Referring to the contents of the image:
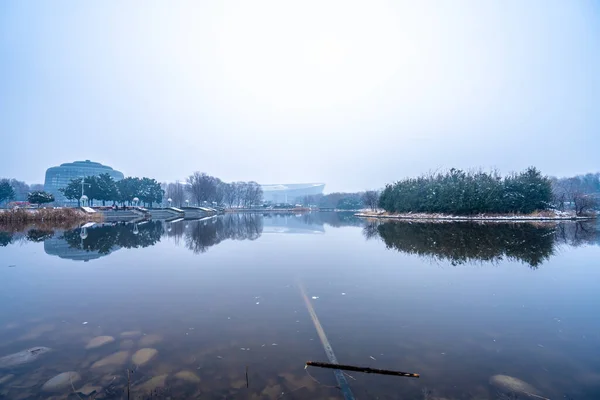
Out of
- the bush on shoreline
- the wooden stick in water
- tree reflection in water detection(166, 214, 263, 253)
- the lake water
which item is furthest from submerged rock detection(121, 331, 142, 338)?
the bush on shoreline

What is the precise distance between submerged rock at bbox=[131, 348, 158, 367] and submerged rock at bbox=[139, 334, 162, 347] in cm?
21

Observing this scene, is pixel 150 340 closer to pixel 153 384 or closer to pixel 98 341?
pixel 98 341

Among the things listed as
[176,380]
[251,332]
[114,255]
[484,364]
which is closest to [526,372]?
[484,364]

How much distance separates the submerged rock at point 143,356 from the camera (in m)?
3.99

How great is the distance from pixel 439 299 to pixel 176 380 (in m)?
5.29

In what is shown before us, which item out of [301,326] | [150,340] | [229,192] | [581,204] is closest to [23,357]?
[150,340]

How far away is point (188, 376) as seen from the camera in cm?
365

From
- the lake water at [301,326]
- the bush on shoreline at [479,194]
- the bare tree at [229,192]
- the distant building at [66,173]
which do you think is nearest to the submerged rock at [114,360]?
the lake water at [301,326]

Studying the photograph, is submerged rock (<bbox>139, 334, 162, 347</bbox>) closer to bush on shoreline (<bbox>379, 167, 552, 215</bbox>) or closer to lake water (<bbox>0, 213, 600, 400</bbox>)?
lake water (<bbox>0, 213, 600, 400</bbox>)

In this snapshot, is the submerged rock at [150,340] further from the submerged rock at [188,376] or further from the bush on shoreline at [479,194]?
the bush on shoreline at [479,194]

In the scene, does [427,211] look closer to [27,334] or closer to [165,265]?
[165,265]

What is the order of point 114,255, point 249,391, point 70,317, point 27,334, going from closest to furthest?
point 249,391 → point 27,334 → point 70,317 → point 114,255

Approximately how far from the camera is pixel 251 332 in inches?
192

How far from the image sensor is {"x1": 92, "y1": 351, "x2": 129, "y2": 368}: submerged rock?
155 inches
